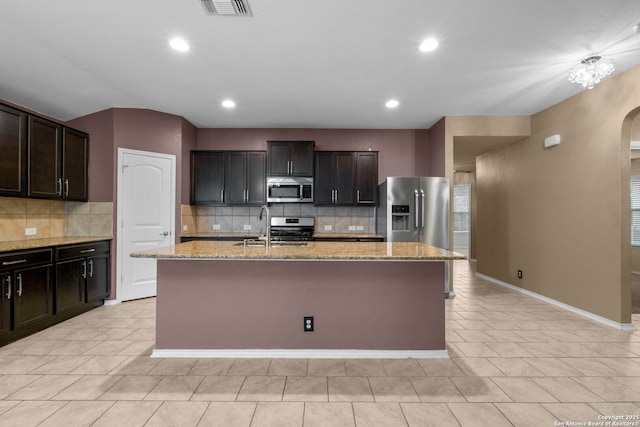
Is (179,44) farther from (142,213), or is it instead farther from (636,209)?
(636,209)

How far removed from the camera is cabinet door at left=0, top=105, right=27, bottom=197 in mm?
3006

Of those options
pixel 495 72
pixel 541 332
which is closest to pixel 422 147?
pixel 495 72

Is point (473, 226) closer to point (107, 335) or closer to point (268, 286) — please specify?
point (268, 286)

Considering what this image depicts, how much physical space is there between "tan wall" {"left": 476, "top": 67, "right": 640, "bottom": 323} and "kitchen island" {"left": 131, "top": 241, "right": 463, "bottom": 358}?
7.71 feet

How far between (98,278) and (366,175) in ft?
13.2

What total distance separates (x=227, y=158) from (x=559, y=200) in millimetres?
4802

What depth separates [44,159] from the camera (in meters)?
3.46

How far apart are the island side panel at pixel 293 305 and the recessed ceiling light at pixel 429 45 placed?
1900 mm

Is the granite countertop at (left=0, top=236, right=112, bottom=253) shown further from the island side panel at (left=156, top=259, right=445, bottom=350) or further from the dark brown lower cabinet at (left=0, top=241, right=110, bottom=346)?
the island side panel at (left=156, top=259, right=445, bottom=350)

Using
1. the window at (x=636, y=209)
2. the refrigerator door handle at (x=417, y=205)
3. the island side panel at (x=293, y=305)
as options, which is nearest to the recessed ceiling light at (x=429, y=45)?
the island side panel at (x=293, y=305)

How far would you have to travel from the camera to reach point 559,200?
4023 millimetres

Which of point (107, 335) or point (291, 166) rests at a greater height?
point (291, 166)

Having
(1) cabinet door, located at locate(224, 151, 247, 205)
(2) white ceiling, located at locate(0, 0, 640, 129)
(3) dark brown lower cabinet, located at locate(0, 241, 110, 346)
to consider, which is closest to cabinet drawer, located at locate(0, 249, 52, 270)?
(3) dark brown lower cabinet, located at locate(0, 241, 110, 346)

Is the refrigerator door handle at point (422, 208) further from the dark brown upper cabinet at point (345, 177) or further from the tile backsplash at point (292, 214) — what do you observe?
the tile backsplash at point (292, 214)
